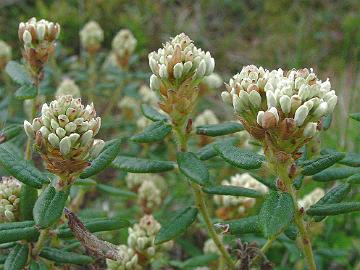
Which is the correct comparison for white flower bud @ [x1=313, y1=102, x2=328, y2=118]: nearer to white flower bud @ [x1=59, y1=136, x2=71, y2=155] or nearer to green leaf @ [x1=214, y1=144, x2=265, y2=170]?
green leaf @ [x1=214, y1=144, x2=265, y2=170]

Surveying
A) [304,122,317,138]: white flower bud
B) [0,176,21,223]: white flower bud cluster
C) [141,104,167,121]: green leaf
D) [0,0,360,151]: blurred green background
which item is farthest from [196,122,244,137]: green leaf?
[0,0,360,151]: blurred green background

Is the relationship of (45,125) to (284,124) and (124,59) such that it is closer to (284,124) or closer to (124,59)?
(284,124)

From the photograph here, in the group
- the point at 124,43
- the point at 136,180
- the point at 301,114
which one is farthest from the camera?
the point at 124,43

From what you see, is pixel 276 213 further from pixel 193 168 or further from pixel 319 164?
pixel 193 168

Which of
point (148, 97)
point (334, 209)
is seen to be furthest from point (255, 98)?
point (148, 97)

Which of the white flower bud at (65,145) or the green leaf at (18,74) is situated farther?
the green leaf at (18,74)

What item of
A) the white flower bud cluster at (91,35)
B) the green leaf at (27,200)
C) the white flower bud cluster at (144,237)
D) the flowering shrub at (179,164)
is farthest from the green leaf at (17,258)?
the white flower bud cluster at (91,35)

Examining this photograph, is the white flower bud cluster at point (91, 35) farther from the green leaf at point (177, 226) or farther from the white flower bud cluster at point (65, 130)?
the white flower bud cluster at point (65, 130)
